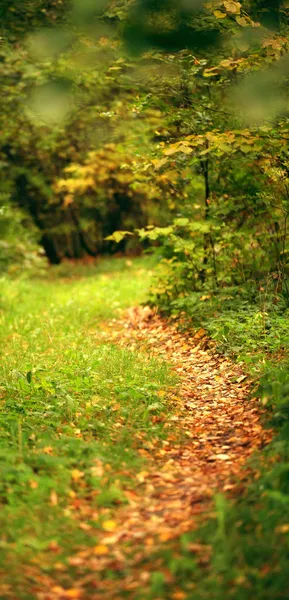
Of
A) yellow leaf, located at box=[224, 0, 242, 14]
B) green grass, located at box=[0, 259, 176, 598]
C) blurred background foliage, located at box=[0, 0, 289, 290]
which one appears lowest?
green grass, located at box=[0, 259, 176, 598]

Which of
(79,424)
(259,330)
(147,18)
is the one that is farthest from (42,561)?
(147,18)

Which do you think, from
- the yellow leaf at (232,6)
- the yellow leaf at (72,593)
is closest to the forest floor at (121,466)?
the yellow leaf at (72,593)

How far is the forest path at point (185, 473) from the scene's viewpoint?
10.5 feet

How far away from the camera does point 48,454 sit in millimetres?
4215

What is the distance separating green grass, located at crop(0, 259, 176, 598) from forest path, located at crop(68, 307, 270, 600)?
0.14 m

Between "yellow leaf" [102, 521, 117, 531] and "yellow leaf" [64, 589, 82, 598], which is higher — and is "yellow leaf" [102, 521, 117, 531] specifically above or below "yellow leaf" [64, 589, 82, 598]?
below

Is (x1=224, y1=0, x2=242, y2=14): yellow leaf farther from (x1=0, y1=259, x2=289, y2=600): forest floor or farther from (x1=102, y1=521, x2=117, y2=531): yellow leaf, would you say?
(x1=102, y1=521, x2=117, y2=531): yellow leaf

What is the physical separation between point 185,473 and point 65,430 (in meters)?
1.04

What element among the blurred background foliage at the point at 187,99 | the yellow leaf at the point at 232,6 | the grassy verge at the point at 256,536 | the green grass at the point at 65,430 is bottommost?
the green grass at the point at 65,430

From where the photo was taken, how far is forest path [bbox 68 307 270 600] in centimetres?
320

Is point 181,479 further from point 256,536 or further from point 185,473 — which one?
point 256,536

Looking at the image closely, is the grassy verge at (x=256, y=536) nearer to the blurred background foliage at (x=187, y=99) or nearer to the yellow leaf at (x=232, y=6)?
the blurred background foliage at (x=187, y=99)

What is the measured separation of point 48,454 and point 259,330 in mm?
3136

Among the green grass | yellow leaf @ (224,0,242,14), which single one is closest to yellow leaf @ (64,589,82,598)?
the green grass
